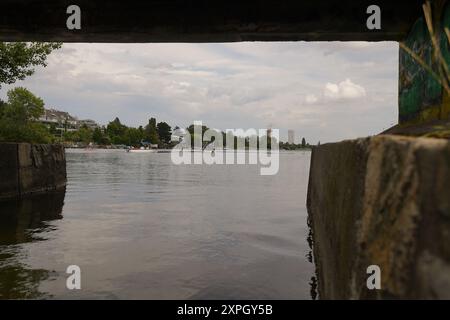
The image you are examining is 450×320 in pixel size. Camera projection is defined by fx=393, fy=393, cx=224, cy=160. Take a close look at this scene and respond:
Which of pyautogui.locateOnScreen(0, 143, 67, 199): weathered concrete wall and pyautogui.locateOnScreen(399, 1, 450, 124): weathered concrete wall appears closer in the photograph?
pyautogui.locateOnScreen(399, 1, 450, 124): weathered concrete wall

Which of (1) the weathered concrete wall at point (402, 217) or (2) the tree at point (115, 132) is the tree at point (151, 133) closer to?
(2) the tree at point (115, 132)

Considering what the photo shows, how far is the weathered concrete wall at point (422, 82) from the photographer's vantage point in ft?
20.9

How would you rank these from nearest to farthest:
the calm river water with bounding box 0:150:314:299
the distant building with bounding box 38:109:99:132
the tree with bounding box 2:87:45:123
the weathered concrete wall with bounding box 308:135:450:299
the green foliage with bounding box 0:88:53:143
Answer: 1. the weathered concrete wall with bounding box 308:135:450:299
2. the calm river water with bounding box 0:150:314:299
3. the green foliage with bounding box 0:88:53:143
4. the tree with bounding box 2:87:45:123
5. the distant building with bounding box 38:109:99:132

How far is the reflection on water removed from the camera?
579 centimetres

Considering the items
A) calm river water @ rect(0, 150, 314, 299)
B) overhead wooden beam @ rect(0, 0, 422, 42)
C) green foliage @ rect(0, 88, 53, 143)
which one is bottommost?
calm river water @ rect(0, 150, 314, 299)

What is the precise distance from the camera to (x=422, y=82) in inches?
289

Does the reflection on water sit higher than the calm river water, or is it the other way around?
the reflection on water

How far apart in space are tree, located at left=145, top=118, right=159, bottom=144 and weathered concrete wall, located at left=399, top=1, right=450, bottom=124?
159 m

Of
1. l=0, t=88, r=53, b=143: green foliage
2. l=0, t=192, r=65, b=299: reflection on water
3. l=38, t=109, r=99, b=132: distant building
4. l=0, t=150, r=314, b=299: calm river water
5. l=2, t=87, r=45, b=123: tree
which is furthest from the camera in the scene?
l=38, t=109, r=99, b=132: distant building

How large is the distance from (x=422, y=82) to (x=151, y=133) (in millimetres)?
163340

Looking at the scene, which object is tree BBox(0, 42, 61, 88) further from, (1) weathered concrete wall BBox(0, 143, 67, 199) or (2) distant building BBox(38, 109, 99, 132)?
(2) distant building BBox(38, 109, 99, 132)

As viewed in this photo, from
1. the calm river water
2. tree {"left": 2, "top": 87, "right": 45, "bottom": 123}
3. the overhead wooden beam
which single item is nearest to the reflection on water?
the calm river water
